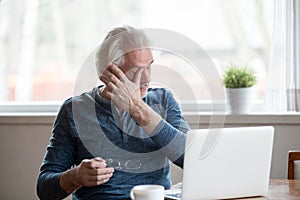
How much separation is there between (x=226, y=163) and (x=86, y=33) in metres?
1.88

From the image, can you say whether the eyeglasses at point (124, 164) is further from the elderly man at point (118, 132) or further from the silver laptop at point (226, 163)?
the silver laptop at point (226, 163)

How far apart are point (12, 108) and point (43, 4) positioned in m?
0.64

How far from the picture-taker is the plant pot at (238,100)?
10.1ft

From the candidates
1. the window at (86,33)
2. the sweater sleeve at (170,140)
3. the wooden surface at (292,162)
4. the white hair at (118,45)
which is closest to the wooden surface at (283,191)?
the wooden surface at (292,162)

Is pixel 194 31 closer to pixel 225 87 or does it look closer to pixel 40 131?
pixel 225 87

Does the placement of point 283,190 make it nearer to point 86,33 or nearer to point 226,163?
point 226,163

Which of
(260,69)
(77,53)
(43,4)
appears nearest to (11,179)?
(77,53)

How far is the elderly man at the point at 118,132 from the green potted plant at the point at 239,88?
910 millimetres

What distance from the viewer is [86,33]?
350 centimetres

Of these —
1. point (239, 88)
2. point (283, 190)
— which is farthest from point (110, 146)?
point (239, 88)

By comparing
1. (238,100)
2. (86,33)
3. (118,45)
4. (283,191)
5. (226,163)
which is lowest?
(283,191)

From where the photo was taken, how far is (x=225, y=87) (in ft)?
10.2

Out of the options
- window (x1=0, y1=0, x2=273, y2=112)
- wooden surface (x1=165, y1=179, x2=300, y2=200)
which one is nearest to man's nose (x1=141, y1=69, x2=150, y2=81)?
wooden surface (x1=165, y1=179, x2=300, y2=200)

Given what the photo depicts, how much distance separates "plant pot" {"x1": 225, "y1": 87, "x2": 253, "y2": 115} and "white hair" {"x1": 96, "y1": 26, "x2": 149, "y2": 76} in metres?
0.99
